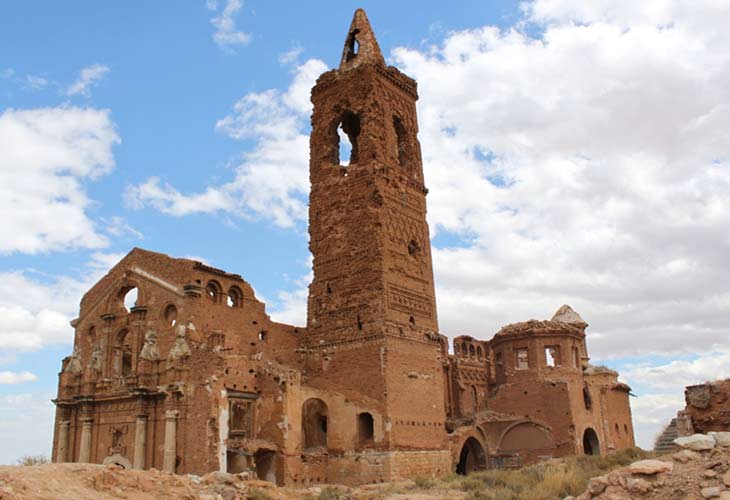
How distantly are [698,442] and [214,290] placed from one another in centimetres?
1961

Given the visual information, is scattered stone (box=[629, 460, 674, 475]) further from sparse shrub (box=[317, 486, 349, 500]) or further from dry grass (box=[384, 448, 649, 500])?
sparse shrub (box=[317, 486, 349, 500])

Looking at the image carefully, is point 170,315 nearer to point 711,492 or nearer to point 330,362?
point 330,362

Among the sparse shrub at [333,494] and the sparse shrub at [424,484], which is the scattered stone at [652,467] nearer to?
the sparse shrub at [333,494]

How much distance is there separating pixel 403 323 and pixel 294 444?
Result: 5.75 metres

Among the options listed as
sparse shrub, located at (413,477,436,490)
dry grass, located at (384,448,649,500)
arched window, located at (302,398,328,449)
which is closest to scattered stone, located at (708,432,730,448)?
dry grass, located at (384,448,649,500)

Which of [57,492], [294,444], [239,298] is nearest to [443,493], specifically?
[294,444]

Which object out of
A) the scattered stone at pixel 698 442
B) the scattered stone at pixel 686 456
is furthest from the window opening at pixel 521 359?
the scattered stone at pixel 686 456

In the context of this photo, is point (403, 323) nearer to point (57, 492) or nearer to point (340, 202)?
point (340, 202)

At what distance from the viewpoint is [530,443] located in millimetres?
31172

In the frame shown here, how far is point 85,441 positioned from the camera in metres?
26.4

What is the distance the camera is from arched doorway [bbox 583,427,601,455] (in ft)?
108

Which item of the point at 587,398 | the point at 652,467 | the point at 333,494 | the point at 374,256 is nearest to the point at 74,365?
the point at 374,256

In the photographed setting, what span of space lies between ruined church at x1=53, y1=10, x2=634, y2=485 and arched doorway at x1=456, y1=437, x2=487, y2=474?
6 cm

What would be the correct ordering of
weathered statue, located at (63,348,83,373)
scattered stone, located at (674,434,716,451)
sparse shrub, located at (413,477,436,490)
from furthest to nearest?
weathered statue, located at (63,348,83,373)
sparse shrub, located at (413,477,436,490)
scattered stone, located at (674,434,716,451)
